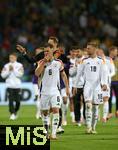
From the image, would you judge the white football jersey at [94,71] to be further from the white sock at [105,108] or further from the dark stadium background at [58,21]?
the dark stadium background at [58,21]

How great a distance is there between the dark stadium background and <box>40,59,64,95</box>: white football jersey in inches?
742

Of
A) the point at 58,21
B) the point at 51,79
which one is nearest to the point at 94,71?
the point at 51,79

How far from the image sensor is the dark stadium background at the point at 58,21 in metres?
37.8

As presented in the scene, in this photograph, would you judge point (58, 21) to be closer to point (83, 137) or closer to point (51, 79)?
point (83, 137)

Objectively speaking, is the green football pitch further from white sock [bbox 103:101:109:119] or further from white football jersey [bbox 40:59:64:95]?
white football jersey [bbox 40:59:64:95]

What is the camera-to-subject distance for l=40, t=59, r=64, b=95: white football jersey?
18.1 meters

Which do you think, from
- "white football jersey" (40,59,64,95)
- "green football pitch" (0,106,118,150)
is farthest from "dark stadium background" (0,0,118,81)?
"white football jersey" (40,59,64,95)

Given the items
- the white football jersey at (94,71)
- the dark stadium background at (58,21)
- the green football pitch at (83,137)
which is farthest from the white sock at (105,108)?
the dark stadium background at (58,21)

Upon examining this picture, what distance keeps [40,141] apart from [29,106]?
17670 millimetres

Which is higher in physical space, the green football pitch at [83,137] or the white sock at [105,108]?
the white sock at [105,108]

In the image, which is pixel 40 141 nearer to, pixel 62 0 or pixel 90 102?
pixel 90 102

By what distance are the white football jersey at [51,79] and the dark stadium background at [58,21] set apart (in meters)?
18.8

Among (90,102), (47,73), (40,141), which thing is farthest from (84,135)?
(40,141)

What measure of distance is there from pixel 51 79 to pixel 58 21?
20685mm
